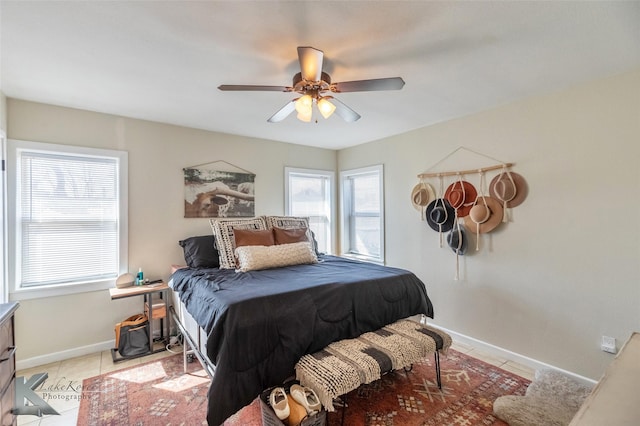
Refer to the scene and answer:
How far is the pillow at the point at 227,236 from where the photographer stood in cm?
290

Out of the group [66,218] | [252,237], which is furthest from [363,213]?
[66,218]

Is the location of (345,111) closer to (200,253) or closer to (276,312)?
(276,312)

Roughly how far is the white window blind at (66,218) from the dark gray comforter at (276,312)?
1.03 m

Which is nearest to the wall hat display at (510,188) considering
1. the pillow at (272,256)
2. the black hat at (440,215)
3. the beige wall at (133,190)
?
the black hat at (440,215)

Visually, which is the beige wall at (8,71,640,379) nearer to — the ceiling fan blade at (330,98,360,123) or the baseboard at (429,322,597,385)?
the baseboard at (429,322,597,385)

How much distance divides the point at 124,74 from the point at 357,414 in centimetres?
293

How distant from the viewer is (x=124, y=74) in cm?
213

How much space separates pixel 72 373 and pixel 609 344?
4.34 meters

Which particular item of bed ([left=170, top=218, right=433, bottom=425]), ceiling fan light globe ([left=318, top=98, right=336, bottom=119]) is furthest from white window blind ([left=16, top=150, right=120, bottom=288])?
ceiling fan light globe ([left=318, top=98, right=336, bottom=119])

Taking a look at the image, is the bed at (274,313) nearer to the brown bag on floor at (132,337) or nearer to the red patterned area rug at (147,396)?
the red patterned area rug at (147,396)

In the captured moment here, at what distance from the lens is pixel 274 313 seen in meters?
1.79

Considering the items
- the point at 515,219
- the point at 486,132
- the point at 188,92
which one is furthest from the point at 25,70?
the point at 515,219

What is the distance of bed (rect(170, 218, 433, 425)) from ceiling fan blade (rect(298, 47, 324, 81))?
1374mm

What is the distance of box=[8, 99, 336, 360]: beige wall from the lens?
8.65 feet
